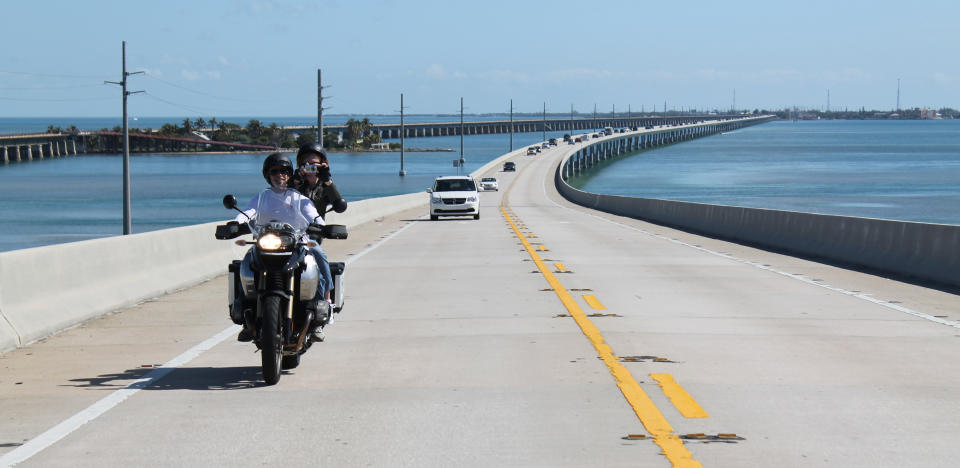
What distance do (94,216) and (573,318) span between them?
82.1 metres

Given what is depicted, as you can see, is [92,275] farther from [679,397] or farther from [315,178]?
[679,397]

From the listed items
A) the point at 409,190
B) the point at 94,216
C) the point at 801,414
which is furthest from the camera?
the point at 409,190

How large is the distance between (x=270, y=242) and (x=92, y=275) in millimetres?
5264

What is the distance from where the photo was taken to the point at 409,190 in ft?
417

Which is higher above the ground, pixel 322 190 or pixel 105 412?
pixel 322 190

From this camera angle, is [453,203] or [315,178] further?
[453,203]

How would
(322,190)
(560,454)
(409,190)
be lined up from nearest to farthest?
1. (560,454)
2. (322,190)
3. (409,190)

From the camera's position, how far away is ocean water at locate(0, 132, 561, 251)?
3066 inches

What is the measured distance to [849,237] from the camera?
21656mm

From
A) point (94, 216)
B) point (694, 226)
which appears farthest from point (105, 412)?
point (94, 216)

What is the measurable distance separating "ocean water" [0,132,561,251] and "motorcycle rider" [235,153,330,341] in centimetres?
5484

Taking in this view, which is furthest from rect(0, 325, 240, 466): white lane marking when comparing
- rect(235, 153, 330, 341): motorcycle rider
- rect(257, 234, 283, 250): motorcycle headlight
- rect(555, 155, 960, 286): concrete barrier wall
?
rect(555, 155, 960, 286): concrete barrier wall

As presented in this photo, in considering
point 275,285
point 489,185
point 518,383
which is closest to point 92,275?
point 275,285

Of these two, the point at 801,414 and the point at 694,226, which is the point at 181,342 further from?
the point at 694,226
